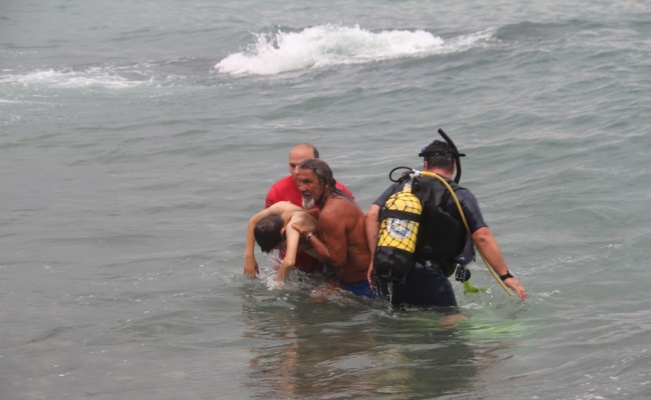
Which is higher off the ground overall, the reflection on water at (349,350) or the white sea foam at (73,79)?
the white sea foam at (73,79)

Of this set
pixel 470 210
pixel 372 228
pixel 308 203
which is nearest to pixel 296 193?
pixel 308 203

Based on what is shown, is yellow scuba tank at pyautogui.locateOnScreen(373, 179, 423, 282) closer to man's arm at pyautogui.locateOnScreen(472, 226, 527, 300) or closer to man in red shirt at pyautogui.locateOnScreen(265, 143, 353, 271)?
man's arm at pyautogui.locateOnScreen(472, 226, 527, 300)

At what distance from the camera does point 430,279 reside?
673 centimetres

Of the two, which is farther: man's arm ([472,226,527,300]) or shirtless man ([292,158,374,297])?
shirtless man ([292,158,374,297])

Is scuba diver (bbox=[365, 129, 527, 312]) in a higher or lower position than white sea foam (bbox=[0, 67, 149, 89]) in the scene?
lower

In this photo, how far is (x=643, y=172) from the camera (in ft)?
37.0

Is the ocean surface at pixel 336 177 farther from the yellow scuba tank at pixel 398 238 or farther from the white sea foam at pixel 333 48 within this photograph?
the yellow scuba tank at pixel 398 238

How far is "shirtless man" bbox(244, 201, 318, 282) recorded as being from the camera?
6648 mm

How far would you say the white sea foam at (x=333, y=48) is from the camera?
69.7 feet

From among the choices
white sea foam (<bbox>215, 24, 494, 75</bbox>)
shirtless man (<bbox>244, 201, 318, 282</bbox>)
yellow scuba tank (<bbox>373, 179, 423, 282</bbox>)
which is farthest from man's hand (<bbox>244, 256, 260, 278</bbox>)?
white sea foam (<bbox>215, 24, 494, 75</bbox>)

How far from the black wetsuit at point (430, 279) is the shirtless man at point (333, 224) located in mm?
228

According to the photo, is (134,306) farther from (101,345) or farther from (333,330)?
(333,330)

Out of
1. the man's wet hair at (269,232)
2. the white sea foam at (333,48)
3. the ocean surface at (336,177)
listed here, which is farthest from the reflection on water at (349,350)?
the white sea foam at (333,48)

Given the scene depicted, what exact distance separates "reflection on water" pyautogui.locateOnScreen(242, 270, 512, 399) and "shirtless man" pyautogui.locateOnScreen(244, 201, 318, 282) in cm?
47
